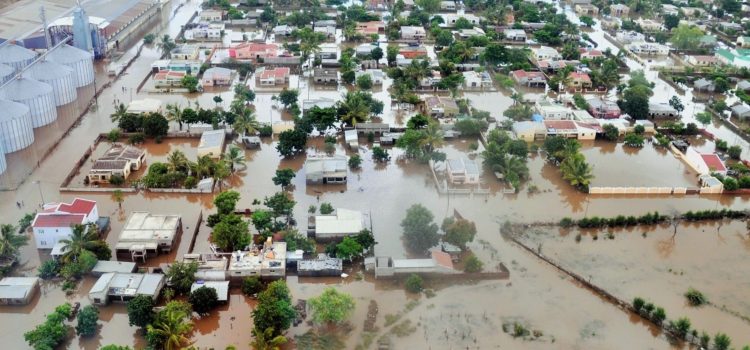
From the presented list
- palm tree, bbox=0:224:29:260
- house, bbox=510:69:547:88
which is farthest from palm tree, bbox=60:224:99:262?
house, bbox=510:69:547:88

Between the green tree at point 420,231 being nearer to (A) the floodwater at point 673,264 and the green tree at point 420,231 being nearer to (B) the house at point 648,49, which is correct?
(A) the floodwater at point 673,264

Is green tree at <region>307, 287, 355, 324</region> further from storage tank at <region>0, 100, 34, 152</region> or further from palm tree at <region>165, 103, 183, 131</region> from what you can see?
storage tank at <region>0, 100, 34, 152</region>

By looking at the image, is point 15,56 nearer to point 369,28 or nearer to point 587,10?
point 369,28

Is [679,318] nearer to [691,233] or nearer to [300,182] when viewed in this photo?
[691,233]

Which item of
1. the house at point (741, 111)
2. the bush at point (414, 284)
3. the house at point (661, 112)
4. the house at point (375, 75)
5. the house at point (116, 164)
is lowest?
the house at point (116, 164)

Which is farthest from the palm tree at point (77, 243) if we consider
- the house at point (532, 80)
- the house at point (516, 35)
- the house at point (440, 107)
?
the house at point (516, 35)

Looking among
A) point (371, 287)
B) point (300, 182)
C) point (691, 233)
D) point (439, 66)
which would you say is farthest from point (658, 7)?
point (371, 287)
